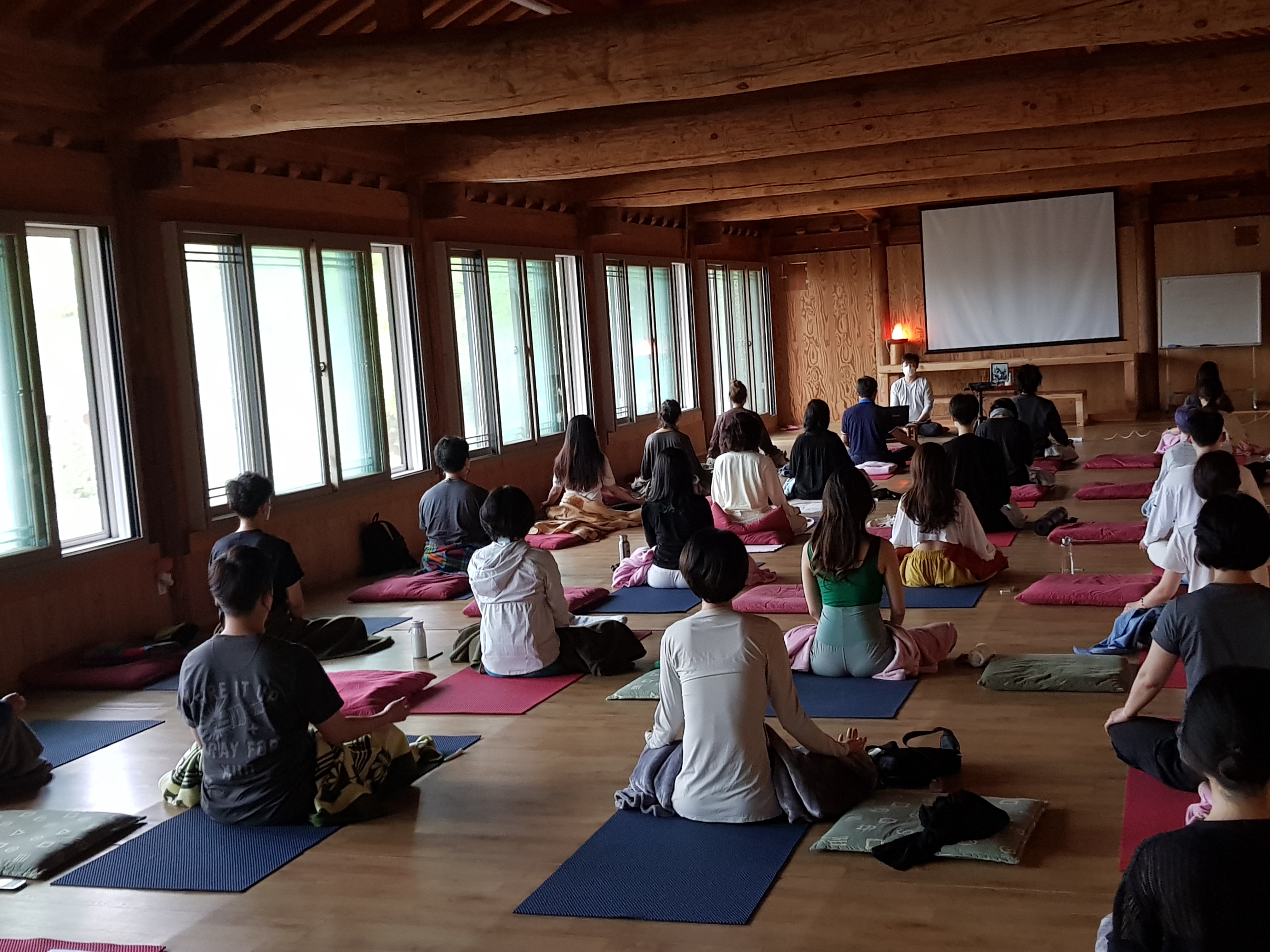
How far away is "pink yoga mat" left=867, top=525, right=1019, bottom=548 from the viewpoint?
25.9 ft

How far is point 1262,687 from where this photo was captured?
1860mm

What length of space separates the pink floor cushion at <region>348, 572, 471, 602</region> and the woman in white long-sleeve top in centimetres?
394

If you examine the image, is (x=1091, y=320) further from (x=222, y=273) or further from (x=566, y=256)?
(x=222, y=273)

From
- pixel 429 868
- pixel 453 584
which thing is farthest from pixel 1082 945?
pixel 453 584

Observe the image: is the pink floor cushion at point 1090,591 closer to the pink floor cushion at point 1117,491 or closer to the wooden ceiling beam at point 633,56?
the wooden ceiling beam at point 633,56

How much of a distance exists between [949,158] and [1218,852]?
9.28 meters

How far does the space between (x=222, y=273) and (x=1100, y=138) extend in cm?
645

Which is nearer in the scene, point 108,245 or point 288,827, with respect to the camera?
point 288,827

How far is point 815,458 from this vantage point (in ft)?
30.9

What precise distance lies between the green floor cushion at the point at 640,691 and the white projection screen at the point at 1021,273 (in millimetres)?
11466

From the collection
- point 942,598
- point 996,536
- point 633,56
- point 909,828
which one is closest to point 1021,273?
point 996,536

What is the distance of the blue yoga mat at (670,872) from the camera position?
329cm

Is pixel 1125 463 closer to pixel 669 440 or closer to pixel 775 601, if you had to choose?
pixel 669 440

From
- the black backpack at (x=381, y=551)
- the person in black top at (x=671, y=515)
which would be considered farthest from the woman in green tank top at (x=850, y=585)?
the black backpack at (x=381, y=551)
